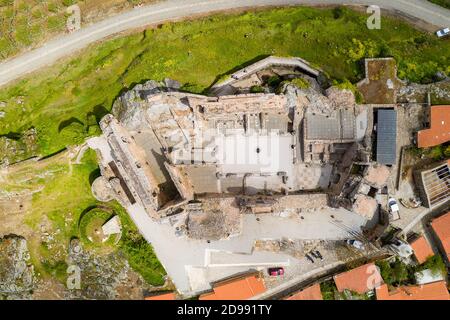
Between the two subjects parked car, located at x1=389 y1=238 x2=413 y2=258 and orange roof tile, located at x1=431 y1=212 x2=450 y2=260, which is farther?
orange roof tile, located at x1=431 y1=212 x2=450 y2=260

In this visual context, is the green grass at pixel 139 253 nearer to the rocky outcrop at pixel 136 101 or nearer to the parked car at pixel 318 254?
the rocky outcrop at pixel 136 101

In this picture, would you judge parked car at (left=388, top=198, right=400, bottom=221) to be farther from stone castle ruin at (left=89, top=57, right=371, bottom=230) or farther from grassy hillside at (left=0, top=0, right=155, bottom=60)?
grassy hillside at (left=0, top=0, right=155, bottom=60)

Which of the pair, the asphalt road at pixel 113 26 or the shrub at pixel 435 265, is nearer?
the shrub at pixel 435 265

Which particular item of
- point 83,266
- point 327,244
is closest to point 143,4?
point 83,266

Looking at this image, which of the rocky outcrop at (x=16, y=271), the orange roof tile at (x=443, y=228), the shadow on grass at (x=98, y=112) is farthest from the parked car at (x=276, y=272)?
the rocky outcrop at (x=16, y=271)

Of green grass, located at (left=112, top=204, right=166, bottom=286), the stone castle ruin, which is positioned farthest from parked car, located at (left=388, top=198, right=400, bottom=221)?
green grass, located at (left=112, top=204, right=166, bottom=286)

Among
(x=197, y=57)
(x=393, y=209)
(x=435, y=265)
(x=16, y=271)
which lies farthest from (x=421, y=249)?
(x=16, y=271)

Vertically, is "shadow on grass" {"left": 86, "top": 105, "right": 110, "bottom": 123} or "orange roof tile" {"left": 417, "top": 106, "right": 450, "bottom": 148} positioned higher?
"shadow on grass" {"left": 86, "top": 105, "right": 110, "bottom": 123}
